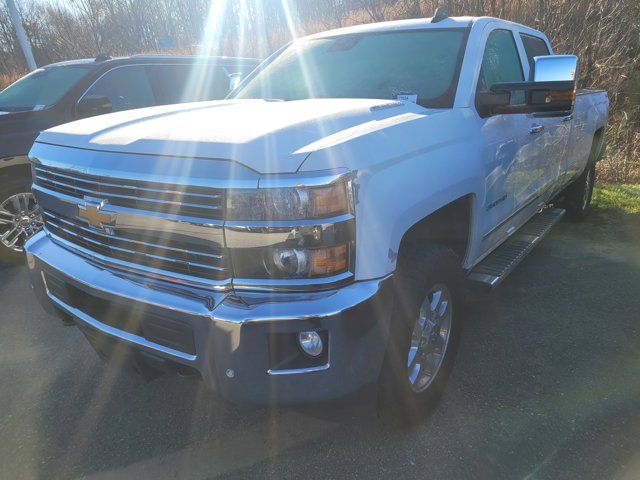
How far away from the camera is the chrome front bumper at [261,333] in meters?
1.73

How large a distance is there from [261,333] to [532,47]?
12.0ft

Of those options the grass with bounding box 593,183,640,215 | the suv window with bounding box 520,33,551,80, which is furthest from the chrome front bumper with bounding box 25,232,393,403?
the grass with bounding box 593,183,640,215

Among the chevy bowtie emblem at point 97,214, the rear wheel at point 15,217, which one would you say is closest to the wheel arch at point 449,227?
the chevy bowtie emblem at point 97,214

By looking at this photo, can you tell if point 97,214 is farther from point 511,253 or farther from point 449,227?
point 511,253

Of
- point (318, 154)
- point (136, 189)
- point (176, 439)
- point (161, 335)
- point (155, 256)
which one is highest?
point (318, 154)

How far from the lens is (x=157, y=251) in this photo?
198 cm

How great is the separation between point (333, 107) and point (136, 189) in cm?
101

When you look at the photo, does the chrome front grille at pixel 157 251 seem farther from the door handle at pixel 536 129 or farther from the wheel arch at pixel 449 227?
the door handle at pixel 536 129

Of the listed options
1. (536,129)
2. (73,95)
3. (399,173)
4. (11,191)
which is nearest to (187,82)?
(73,95)

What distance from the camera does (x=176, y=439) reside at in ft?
7.91

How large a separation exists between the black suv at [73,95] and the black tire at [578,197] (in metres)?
3.87

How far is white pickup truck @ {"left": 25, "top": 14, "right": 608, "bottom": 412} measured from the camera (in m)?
1.74

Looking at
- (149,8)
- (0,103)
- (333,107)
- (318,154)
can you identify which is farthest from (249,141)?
(149,8)

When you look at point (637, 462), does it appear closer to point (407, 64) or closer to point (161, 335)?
point (161, 335)
